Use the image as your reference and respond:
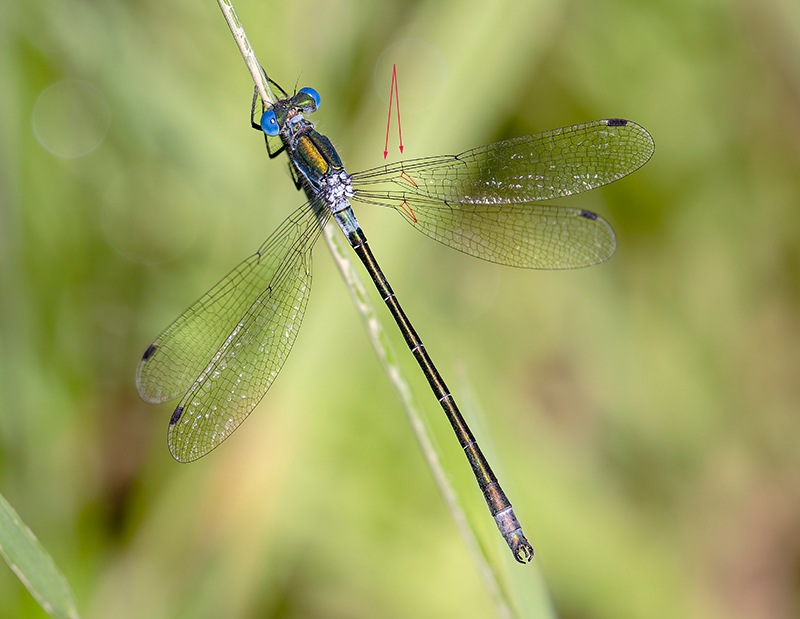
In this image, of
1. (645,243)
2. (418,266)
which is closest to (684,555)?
(645,243)

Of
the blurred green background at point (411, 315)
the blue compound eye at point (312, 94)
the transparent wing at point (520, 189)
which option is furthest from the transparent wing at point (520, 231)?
the blue compound eye at point (312, 94)

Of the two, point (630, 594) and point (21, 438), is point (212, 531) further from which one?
point (630, 594)

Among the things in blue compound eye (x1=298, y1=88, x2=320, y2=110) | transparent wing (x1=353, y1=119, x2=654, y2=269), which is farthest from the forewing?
blue compound eye (x1=298, y1=88, x2=320, y2=110)

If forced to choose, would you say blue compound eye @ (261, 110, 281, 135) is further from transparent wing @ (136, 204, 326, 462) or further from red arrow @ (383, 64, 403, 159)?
red arrow @ (383, 64, 403, 159)

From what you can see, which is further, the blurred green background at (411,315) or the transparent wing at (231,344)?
the blurred green background at (411,315)

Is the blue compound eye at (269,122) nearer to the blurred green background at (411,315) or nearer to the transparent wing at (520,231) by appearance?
the blurred green background at (411,315)

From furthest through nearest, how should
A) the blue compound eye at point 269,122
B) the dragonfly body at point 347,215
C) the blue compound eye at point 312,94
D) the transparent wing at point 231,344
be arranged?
the blue compound eye at point 312,94, the dragonfly body at point 347,215, the blue compound eye at point 269,122, the transparent wing at point 231,344
